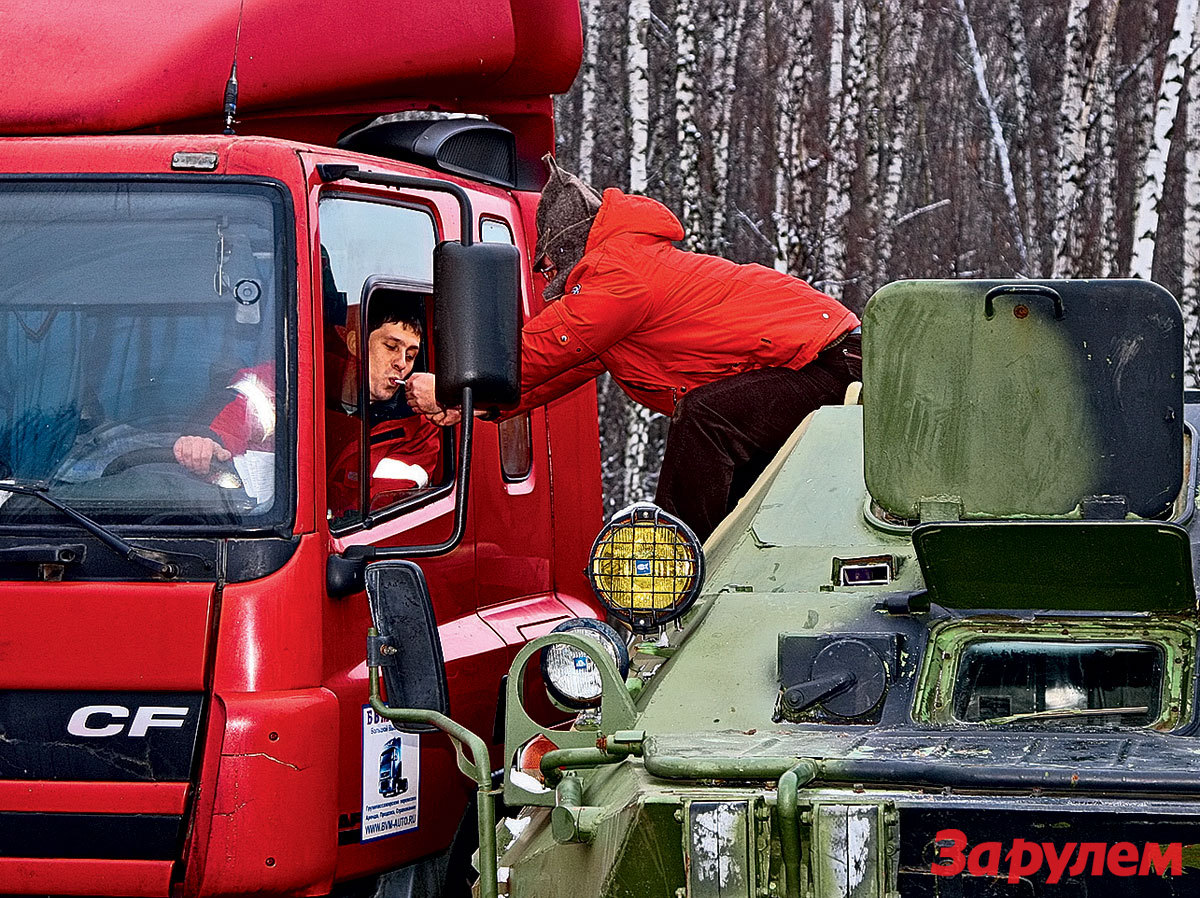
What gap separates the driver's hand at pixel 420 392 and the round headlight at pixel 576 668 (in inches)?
46.0

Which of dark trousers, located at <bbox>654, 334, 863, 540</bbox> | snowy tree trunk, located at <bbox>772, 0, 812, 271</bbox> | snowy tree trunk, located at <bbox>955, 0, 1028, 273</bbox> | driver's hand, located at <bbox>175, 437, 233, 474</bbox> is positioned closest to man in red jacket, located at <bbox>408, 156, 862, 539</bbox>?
dark trousers, located at <bbox>654, 334, 863, 540</bbox>

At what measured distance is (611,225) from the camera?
16.5ft

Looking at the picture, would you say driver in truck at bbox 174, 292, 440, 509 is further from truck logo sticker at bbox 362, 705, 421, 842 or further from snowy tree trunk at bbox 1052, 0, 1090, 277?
snowy tree trunk at bbox 1052, 0, 1090, 277

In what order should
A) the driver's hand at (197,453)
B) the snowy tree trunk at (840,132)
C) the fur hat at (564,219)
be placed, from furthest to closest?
the snowy tree trunk at (840,132)
the fur hat at (564,219)
the driver's hand at (197,453)

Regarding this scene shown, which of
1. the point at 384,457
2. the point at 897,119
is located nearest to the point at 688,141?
the point at 897,119

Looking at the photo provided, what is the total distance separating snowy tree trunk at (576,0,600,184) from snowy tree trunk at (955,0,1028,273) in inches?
121

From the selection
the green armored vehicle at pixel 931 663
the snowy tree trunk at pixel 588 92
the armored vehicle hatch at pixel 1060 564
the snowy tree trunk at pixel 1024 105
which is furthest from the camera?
the snowy tree trunk at pixel 1024 105

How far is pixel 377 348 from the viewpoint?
440 centimetres

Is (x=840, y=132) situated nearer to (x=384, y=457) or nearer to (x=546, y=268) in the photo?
(x=546, y=268)

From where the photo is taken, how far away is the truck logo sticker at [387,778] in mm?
3986

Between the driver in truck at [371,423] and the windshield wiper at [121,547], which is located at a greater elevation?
the driver in truck at [371,423]

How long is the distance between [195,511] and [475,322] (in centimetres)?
74

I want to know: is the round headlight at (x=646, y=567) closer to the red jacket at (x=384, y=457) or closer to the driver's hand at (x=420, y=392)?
the red jacket at (x=384, y=457)

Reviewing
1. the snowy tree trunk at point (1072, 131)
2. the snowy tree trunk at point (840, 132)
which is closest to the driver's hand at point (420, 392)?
the snowy tree trunk at point (840, 132)
